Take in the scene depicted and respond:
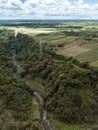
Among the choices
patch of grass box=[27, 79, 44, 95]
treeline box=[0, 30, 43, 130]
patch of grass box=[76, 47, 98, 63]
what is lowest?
patch of grass box=[27, 79, 44, 95]

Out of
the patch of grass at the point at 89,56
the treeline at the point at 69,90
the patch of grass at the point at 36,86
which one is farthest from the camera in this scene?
the patch of grass at the point at 89,56

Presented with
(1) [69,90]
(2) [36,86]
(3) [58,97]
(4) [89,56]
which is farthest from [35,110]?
(4) [89,56]

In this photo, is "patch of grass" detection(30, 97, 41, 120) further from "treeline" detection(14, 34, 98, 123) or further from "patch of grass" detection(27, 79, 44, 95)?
"patch of grass" detection(27, 79, 44, 95)

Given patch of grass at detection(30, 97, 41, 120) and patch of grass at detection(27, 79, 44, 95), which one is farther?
patch of grass at detection(27, 79, 44, 95)

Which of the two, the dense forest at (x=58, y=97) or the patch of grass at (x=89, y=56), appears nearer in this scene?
the dense forest at (x=58, y=97)

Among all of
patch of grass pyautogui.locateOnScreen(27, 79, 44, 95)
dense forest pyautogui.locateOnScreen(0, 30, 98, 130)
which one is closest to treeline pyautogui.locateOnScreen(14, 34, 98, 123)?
dense forest pyautogui.locateOnScreen(0, 30, 98, 130)

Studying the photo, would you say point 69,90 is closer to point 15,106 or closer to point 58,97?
point 58,97

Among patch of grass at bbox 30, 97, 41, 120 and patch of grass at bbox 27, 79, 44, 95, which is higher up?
patch of grass at bbox 27, 79, 44, 95

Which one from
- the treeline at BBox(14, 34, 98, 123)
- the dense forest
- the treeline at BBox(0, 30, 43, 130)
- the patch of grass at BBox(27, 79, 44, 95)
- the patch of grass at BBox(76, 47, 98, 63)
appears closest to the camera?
the treeline at BBox(0, 30, 43, 130)

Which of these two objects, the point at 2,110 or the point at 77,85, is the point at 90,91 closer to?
the point at 77,85

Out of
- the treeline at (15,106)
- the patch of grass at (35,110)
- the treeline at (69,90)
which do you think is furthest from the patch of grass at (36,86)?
the patch of grass at (35,110)

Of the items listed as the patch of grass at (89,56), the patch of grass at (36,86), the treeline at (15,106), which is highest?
the patch of grass at (89,56)

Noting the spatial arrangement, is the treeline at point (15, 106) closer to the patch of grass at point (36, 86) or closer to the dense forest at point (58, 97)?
the dense forest at point (58, 97)
